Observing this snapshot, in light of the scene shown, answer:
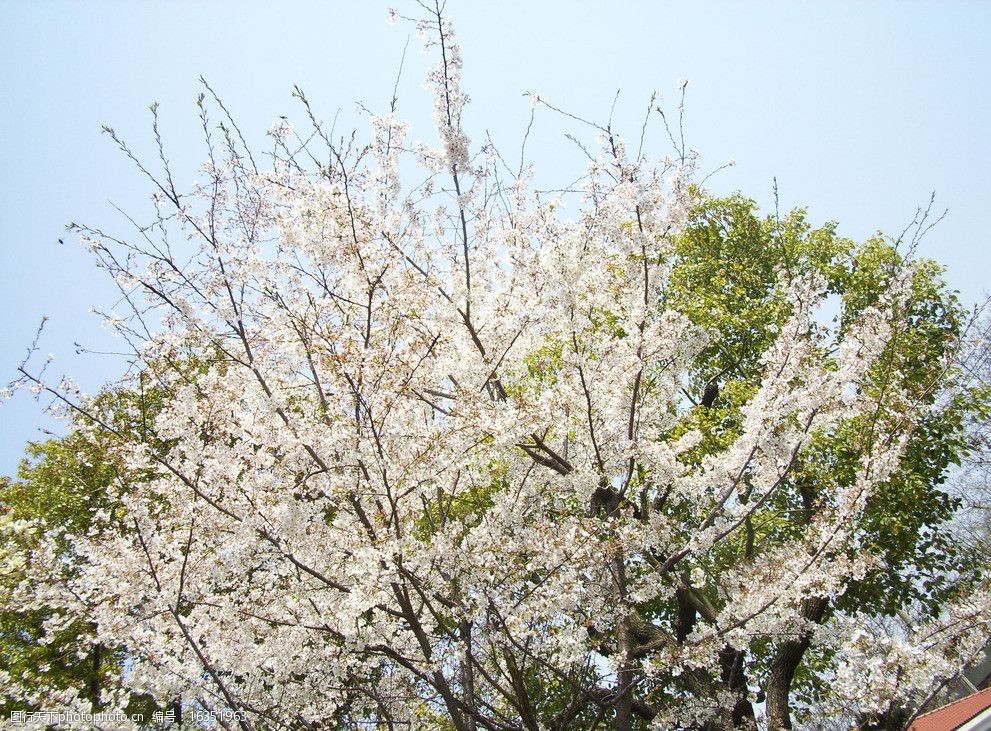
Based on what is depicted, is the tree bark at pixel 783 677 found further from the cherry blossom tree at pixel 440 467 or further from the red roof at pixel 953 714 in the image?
the red roof at pixel 953 714

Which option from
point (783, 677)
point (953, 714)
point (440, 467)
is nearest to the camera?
point (440, 467)

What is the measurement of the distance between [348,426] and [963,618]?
6341 mm

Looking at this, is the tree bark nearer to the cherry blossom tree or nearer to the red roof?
the cherry blossom tree

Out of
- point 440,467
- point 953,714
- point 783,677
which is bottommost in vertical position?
point 953,714

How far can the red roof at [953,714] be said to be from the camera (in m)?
11.9

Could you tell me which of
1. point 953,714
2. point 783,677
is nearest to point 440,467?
point 783,677

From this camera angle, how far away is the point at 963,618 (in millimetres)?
6504

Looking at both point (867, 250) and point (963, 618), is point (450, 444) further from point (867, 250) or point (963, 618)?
point (867, 250)

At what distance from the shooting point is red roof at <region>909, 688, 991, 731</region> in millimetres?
11875

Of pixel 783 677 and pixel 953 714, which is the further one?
pixel 953 714

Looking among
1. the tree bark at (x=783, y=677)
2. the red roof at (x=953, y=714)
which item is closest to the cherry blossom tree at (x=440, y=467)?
the tree bark at (x=783, y=677)

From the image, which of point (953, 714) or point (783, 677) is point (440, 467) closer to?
point (783, 677)

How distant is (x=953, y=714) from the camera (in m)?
13.8

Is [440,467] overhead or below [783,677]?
overhead
